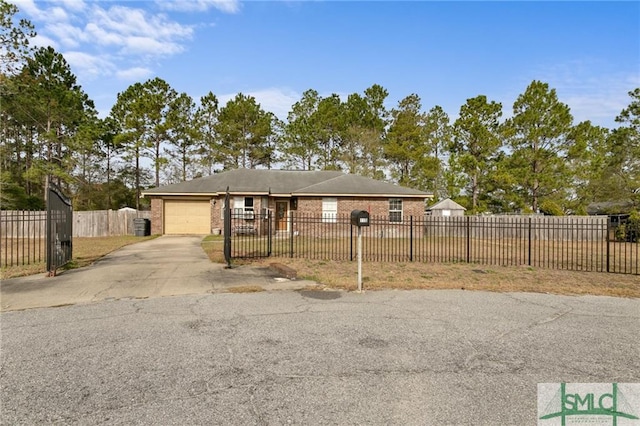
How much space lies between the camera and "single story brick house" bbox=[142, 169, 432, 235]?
69.2ft

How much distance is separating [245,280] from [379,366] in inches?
203

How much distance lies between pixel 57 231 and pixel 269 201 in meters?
13.3

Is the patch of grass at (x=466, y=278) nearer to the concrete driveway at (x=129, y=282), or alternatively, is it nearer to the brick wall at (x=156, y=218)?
the concrete driveway at (x=129, y=282)

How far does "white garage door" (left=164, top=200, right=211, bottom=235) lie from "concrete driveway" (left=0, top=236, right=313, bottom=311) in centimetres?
1118

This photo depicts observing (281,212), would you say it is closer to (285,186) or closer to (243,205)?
(285,186)

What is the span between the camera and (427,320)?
17.8ft

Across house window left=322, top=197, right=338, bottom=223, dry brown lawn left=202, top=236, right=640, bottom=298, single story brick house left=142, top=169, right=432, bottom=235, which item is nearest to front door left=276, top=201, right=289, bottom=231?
single story brick house left=142, top=169, right=432, bottom=235

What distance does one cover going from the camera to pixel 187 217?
22203mm

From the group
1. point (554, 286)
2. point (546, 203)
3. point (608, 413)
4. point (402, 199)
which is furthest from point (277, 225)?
point (546, 203)

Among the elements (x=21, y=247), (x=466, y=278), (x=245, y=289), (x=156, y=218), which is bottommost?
(x=466, y=278)

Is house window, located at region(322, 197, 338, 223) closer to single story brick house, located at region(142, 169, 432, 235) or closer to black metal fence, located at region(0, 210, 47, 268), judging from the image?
single story brick house, located at region(142, 169, 432, 235)

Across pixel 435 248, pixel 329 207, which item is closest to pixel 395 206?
pixel 329 207

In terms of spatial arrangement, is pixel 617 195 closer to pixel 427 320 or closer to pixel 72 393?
pixel 427 320

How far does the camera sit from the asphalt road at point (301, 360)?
9.66 ft
